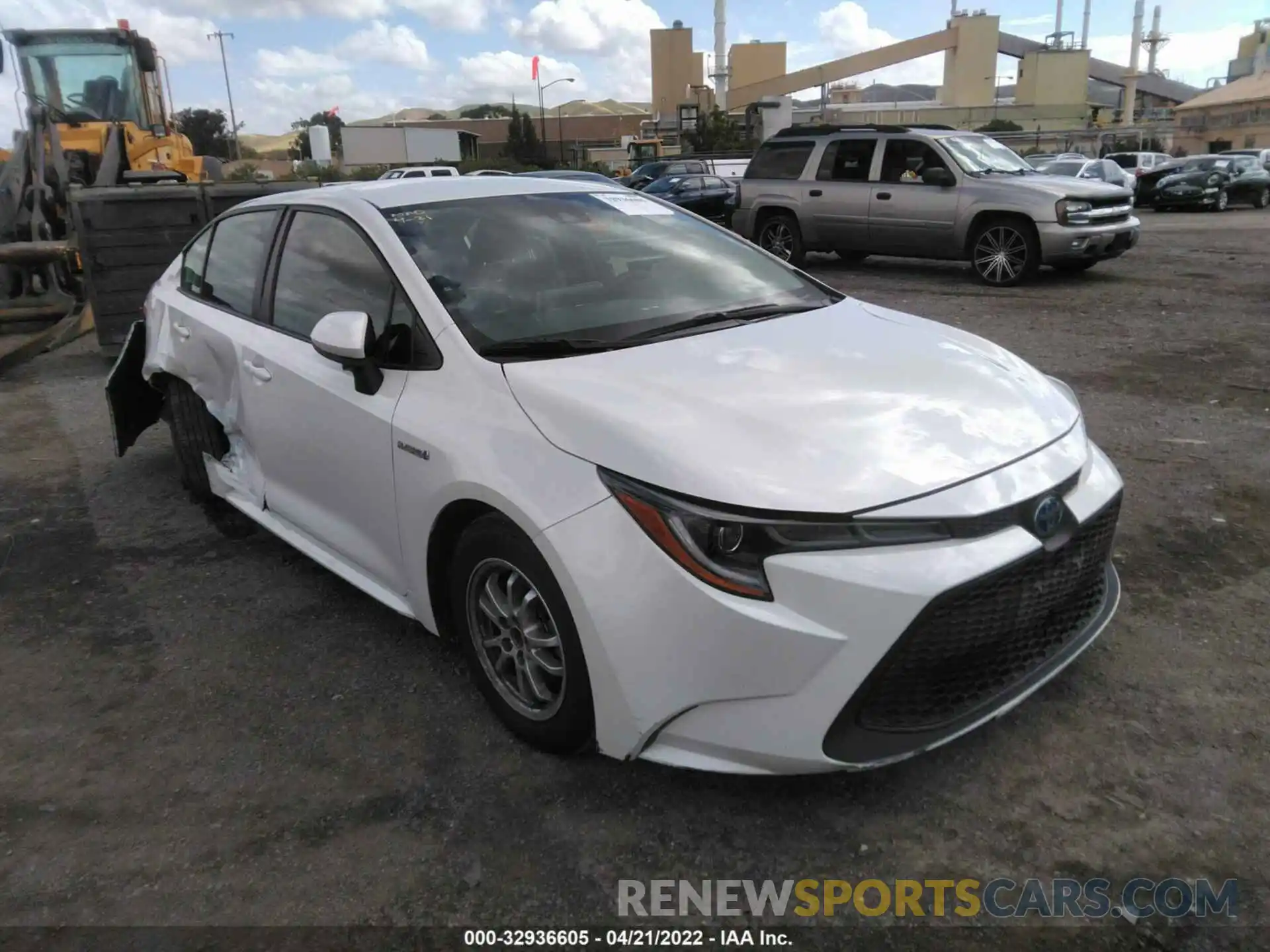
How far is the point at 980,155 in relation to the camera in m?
12.4

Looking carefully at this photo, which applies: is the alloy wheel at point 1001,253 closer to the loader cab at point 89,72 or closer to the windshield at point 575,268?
the windshield at point 575,268

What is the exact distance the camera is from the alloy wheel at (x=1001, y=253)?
11648 millimetres

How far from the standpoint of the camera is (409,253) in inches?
129

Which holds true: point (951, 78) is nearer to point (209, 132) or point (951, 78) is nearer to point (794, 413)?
point (209, 132)

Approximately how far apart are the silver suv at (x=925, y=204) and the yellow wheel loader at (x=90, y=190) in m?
7.43

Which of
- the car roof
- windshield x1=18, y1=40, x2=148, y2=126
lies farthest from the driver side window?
windshield x1=18, y1=40, x2=148, y2=126

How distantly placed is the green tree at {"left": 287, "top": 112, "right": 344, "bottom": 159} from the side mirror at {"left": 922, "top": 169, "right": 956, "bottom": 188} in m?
59.3

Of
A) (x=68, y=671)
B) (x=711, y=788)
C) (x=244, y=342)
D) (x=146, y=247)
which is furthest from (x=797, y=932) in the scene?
(x=146, y=247)


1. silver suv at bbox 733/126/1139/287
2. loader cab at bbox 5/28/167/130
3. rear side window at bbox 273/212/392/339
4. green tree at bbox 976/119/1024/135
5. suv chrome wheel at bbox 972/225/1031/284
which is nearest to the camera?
rear side window at bbox 273/212/392/339

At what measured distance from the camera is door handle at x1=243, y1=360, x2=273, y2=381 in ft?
12.3

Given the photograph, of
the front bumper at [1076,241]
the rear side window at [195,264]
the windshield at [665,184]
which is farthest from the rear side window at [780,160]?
the rear side window at [195,264]

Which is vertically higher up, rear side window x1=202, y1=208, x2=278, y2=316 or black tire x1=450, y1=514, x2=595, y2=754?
rear side window x1=202, y1=208, x2=278, y2=316

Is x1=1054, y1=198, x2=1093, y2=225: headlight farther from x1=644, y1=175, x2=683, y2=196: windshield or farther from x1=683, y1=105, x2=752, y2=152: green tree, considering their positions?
x1=683, y1=105, x2=752, y2=152: green tree

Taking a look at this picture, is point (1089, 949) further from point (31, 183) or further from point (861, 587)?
point (31, 183)
